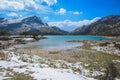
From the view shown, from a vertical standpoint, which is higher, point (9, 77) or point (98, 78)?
point (9, 77)

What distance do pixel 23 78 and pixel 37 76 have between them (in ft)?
4.62

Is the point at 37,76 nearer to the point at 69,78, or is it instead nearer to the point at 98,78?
the point at 69,78

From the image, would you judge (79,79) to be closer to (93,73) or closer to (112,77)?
(112,77)

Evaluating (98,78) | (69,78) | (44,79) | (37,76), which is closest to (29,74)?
(37,76)

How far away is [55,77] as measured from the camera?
16094 millimetres

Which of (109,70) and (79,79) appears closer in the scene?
(79,79)

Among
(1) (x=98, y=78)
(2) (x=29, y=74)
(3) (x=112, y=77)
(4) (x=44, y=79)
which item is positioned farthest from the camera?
(1) (x=98, y=78)

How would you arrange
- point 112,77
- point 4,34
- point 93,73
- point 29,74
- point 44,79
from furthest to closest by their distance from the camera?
point 4,34
point 93,73
point 112,77
point 29,74
point 44,79

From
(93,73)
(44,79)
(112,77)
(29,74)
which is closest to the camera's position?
(44,79)

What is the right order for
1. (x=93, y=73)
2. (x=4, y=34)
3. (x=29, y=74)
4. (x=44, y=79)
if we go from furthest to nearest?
1. (x=4, y=34)
2. (x=93, y=73)
3. (x=29, y=74)
4. (x=44, y=79)

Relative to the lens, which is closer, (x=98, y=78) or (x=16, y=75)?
(x=16, y=75)

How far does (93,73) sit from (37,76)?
341 inches

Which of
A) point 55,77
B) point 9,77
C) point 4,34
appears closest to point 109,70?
point 55,77

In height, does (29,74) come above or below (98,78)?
above
